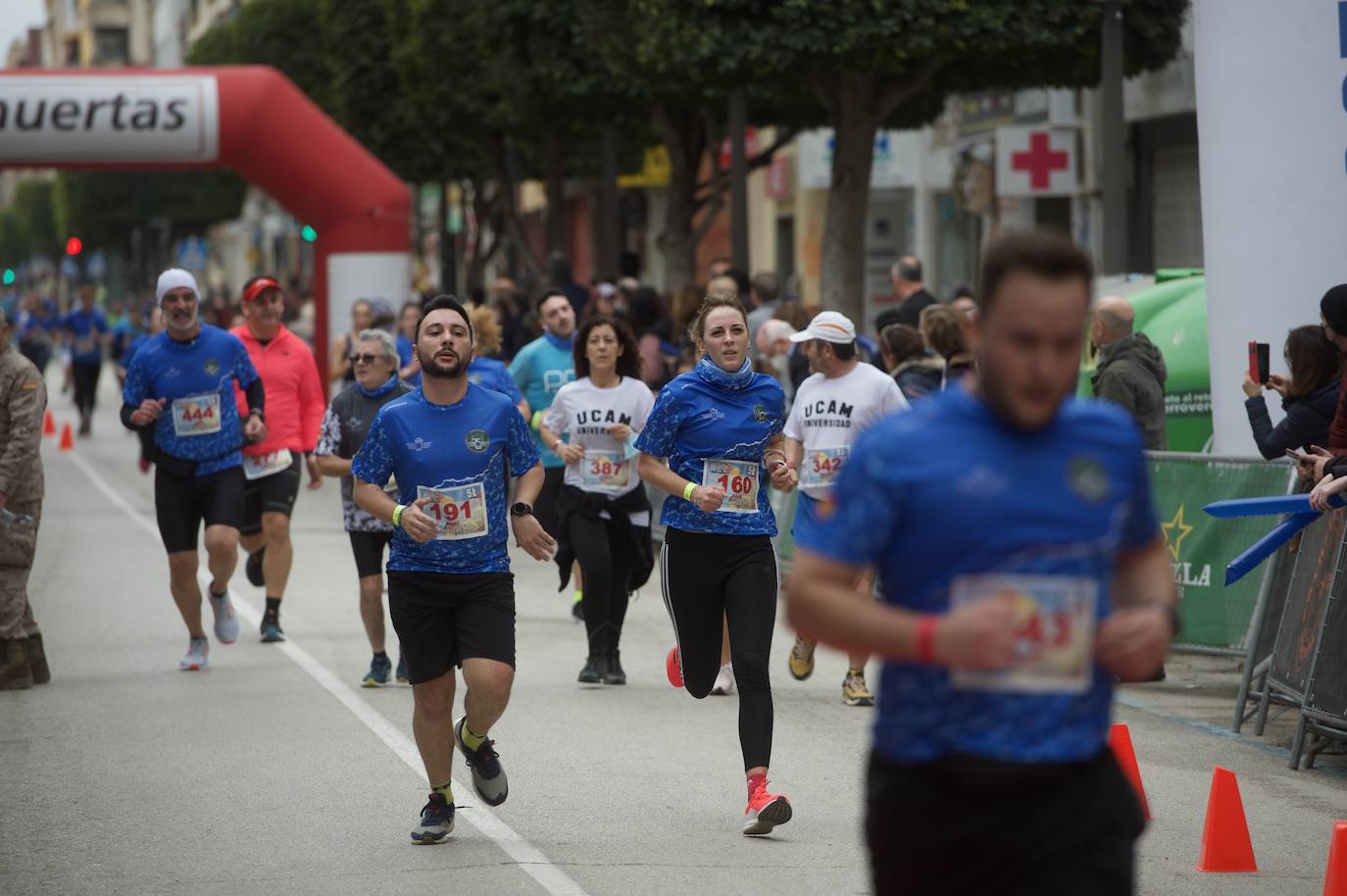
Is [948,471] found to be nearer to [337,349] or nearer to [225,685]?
[225,685]

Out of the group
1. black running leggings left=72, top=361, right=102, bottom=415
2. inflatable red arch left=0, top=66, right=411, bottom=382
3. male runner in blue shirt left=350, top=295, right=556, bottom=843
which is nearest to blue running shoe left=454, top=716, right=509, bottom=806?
male runner in blue shirt left=350, top=295, right=556, bottom=843

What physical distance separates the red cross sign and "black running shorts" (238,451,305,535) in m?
9.68

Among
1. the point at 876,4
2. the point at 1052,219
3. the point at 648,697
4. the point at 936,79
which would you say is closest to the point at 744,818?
the point at 648,697

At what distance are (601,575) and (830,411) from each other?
1631 mm

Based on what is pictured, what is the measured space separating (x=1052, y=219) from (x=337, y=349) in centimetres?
1543

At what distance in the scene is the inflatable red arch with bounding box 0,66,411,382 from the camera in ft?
80.4

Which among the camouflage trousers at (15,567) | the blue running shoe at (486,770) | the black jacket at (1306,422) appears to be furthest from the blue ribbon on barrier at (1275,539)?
the camouflage trousers at (15,567)

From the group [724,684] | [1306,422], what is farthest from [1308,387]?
[724,684]

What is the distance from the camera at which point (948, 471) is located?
3650 mm

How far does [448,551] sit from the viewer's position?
23.9 ft

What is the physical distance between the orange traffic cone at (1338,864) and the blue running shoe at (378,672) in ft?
18.8

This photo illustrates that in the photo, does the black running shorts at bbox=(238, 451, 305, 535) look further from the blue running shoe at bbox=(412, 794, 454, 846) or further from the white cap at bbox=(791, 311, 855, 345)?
the blue running shoe at bbox=(412, 794, 454, 846)

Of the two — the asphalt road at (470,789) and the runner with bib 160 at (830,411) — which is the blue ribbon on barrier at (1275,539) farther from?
the runner with bib 160 at (830,411)

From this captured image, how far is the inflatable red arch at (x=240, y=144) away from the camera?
24.5 meters
